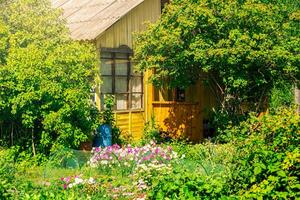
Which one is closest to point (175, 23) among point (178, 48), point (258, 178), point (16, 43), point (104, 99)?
point (178, 48)

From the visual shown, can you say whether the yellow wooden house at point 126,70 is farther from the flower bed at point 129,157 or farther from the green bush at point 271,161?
the green bush at point 271,161

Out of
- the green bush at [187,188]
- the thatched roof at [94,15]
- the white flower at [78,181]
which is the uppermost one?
the thatched roof at [94,15]

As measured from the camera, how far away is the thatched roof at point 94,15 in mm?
14401

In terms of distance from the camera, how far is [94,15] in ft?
52.2

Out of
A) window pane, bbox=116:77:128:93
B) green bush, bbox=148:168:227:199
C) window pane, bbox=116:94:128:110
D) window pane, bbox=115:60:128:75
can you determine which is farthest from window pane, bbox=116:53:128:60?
green bush, bbox=148:168:227:199

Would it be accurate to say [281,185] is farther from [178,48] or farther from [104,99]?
[104,99]

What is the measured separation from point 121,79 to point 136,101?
1068 millimetres

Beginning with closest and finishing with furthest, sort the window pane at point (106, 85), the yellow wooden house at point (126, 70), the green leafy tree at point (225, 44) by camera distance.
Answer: the green leafy tree at point (225, 44) < the yellow wooden house at point (126, 70) < the window pane at point (106, 85)

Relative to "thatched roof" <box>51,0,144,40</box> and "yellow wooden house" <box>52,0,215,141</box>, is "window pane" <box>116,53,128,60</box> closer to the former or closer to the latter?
"yellow wooden house" <box>52,0,215,141</box>

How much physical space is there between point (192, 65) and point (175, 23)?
4.28ft

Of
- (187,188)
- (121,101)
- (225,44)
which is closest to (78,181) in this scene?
→ (187,188)

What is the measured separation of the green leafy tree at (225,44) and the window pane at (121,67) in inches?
55.4

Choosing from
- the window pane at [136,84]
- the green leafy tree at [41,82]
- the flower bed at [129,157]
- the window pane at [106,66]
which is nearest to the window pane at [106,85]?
the window pane at [106,66]

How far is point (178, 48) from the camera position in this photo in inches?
539
